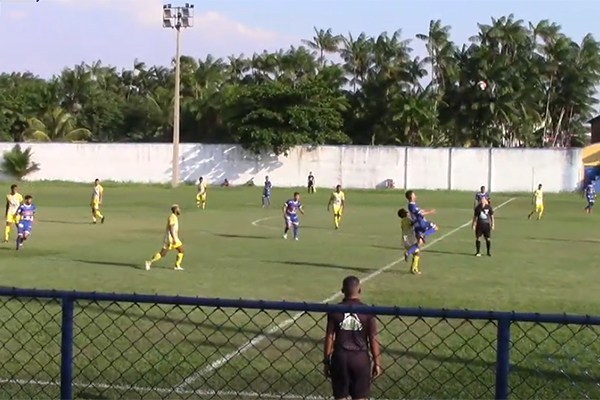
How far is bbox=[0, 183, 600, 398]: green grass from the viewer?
10359 millimetres

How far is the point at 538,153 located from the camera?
6519 centimetres

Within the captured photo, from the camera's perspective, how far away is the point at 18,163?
6775 centimetres

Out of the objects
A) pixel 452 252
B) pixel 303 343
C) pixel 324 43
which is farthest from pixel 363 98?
pixel 303 343

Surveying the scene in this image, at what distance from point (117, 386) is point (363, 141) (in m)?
70.0

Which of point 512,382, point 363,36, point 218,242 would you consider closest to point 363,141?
point 363,36

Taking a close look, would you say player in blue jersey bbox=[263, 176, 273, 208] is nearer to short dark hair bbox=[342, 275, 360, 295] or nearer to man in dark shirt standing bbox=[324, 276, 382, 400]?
short dark hair bbox=[342, 275, 360, 295]

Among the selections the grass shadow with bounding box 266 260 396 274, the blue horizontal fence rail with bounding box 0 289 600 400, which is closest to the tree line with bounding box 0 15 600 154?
the grass shadow with bounding box 266 260 396 274

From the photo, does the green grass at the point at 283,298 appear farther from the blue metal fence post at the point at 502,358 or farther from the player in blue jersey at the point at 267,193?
the player in blue jersey at the point at 267,193

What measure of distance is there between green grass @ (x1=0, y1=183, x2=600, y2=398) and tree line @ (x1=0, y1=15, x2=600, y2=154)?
3279 cm

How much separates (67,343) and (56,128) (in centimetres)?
7666

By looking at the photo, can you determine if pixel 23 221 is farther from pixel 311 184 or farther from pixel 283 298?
pixel 311 184

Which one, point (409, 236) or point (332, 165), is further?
point (332, 165)

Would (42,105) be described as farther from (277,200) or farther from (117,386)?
(117,386)

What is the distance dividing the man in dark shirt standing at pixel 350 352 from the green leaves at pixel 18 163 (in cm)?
6421
